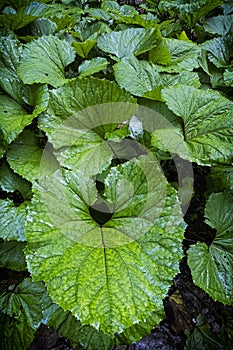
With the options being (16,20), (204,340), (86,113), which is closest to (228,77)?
(86,113)

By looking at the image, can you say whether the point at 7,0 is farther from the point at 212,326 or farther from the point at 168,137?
the point at 212,326

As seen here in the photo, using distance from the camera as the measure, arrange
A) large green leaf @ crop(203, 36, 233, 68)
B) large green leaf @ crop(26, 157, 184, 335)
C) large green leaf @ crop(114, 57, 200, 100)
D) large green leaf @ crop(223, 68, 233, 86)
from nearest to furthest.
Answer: large green leaf @ crop(26, 157, 184, 335) < large green leaf @ crop(114, 57, 200, 100) < large green leaf @ crop(223, 68, 233, 86) < large green leaf @ crop(203, 36, 233, 68)

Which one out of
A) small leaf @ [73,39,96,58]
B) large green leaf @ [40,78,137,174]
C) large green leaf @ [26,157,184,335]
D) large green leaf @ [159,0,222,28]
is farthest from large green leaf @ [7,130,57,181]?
large green leaf @ [159,0,222,28]

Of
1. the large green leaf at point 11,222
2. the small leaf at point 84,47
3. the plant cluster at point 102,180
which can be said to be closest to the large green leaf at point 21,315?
the plant cluster at point 102,180

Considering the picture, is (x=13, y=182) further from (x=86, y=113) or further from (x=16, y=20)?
(x=16, y=20)

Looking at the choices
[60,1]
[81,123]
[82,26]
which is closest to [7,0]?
[82,26]

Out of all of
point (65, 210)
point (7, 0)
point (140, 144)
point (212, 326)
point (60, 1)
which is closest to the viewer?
point (65, 210)

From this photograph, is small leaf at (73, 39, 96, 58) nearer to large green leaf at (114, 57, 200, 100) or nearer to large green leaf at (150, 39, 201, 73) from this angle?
large green leaf at (114, 57, 200, 100)

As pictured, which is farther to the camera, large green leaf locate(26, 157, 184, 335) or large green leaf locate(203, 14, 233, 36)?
large green leaf locate(203, 14, 233, 36)
